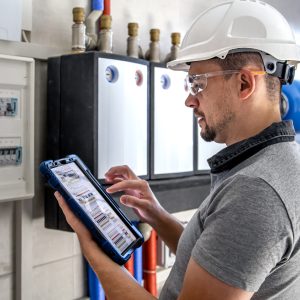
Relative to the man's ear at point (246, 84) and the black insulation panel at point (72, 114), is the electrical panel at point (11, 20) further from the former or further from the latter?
the man's ear at point (246, 84)

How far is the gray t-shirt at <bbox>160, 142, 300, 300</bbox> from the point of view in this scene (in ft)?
2.18

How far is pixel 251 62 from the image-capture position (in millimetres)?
833

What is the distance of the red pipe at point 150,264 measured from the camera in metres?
1.50

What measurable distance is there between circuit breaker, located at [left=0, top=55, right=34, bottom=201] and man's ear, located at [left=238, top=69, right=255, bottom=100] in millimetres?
556

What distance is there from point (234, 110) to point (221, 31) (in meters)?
0.16

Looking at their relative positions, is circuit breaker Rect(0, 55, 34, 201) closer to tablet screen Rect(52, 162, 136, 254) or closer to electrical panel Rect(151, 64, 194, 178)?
tablet screen Rect(52, 162, 136, 254)

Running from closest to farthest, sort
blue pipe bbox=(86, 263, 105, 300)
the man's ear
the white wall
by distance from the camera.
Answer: the man's ear < the white wall < blue pipe bbox=(86, 263, 105, 300)

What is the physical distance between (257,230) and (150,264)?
35.0 inches

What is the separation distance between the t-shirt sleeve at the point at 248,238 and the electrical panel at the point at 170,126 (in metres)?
0.64

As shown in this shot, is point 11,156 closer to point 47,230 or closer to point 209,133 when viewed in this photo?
point 47,230

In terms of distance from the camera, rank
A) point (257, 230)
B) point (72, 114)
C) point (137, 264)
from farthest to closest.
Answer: point (137, 264) < point (72, 114) < point (257, 230)

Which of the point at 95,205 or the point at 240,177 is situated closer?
the point at 240,177

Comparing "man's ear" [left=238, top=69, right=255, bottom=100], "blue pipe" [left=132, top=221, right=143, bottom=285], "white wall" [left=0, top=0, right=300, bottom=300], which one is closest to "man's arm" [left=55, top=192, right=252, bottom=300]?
"man's ear" [left=238, top=69, right=255, bottom=100]

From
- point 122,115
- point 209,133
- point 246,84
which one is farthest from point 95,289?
point 246,84
